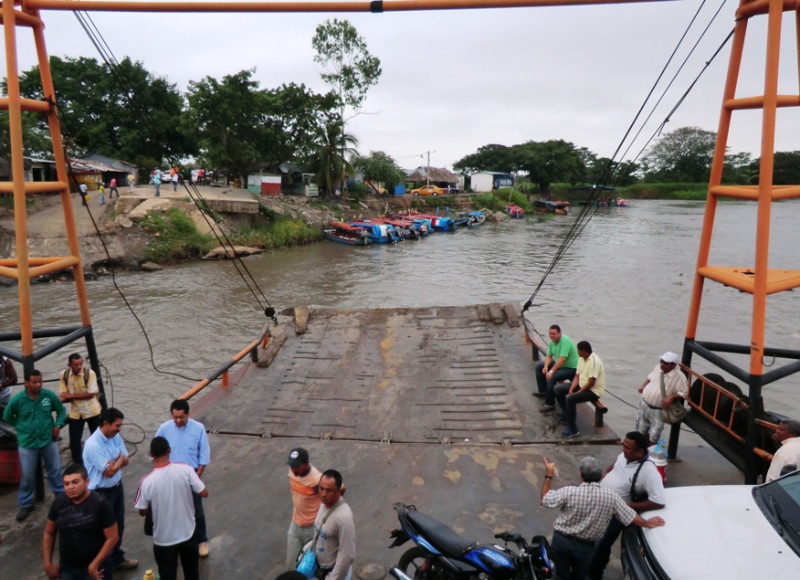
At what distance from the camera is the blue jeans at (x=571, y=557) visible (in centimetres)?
376

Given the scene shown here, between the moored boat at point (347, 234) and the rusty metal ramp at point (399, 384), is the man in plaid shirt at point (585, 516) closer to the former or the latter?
the rusty metal ramp at point (399, 384)

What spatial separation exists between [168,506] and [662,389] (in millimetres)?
4934

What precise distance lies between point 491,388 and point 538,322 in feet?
29.6

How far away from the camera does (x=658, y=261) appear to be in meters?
28.1

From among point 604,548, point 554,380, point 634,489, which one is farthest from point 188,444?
point 554,380

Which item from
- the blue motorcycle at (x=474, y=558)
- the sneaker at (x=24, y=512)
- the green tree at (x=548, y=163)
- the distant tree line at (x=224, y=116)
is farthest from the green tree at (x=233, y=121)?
the green tree at (x=548, y=163)

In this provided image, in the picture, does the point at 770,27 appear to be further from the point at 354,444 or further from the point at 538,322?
the point at 538,322

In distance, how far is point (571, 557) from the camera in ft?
12.5

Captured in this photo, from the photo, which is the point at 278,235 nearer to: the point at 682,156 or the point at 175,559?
the point at 175,559

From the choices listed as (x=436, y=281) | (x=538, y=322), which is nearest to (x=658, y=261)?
(x=436, y=281)

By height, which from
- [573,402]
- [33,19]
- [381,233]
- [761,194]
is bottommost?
[573,402]

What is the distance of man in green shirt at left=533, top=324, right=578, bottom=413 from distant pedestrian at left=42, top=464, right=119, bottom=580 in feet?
17.3

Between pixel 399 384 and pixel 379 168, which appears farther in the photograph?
pixel 379 168

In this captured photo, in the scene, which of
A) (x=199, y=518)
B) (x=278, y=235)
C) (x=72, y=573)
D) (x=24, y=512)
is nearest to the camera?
(x=72, y=573)
